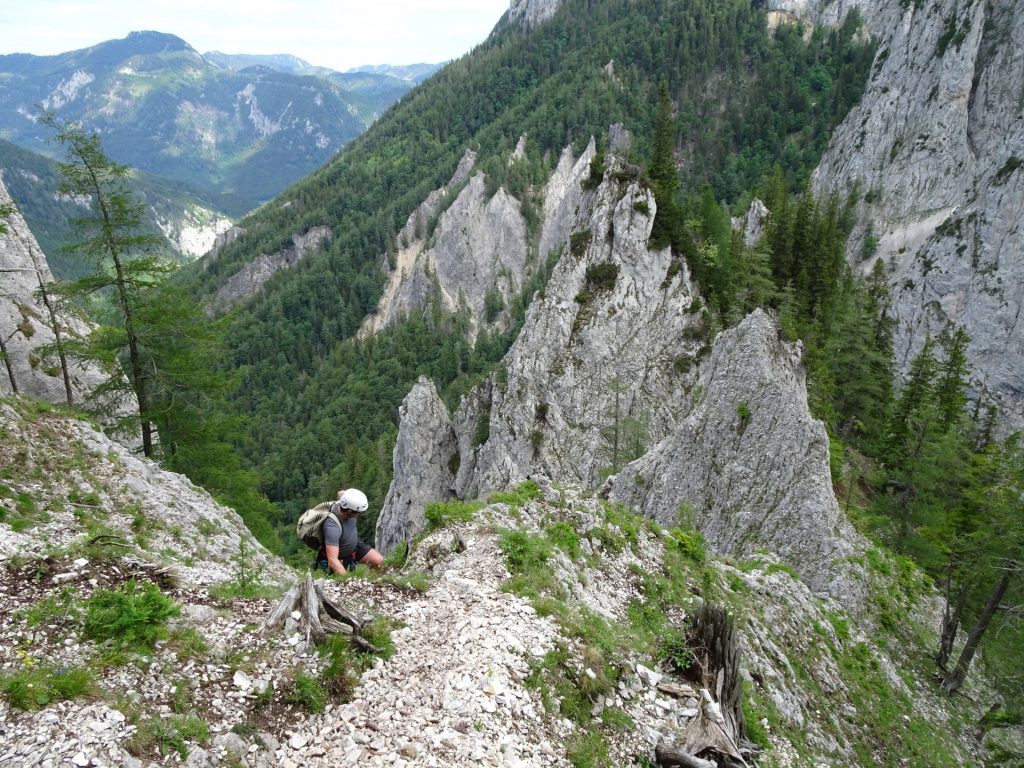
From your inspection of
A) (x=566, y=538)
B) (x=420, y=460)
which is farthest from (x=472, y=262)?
(x=566, y=538)

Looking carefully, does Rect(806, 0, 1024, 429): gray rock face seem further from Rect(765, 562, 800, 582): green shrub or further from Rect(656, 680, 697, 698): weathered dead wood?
Rect(656, 680, 697, 698): weathered dead wood

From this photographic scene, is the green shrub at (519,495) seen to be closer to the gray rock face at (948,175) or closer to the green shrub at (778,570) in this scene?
the green shrub at (778,570)

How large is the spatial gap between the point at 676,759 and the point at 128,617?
25.0 ft

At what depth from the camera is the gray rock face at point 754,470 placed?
→ 2181 centimetres

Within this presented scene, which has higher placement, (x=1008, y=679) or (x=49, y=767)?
(x=49, y=767)

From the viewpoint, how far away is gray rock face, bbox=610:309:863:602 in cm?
2181

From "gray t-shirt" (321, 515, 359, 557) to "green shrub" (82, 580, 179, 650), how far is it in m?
2.87

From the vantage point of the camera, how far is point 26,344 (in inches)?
1126

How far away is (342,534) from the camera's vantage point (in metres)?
11.1

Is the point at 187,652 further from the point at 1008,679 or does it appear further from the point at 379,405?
the point at 379,405

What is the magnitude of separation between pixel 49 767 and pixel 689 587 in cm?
1235

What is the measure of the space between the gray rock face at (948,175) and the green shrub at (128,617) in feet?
238

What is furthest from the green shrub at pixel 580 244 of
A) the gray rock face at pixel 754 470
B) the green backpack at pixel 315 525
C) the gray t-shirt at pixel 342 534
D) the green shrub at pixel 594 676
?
the green shrub at pixel 594 676

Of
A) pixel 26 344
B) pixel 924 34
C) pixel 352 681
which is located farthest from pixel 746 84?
pixel 352 681
